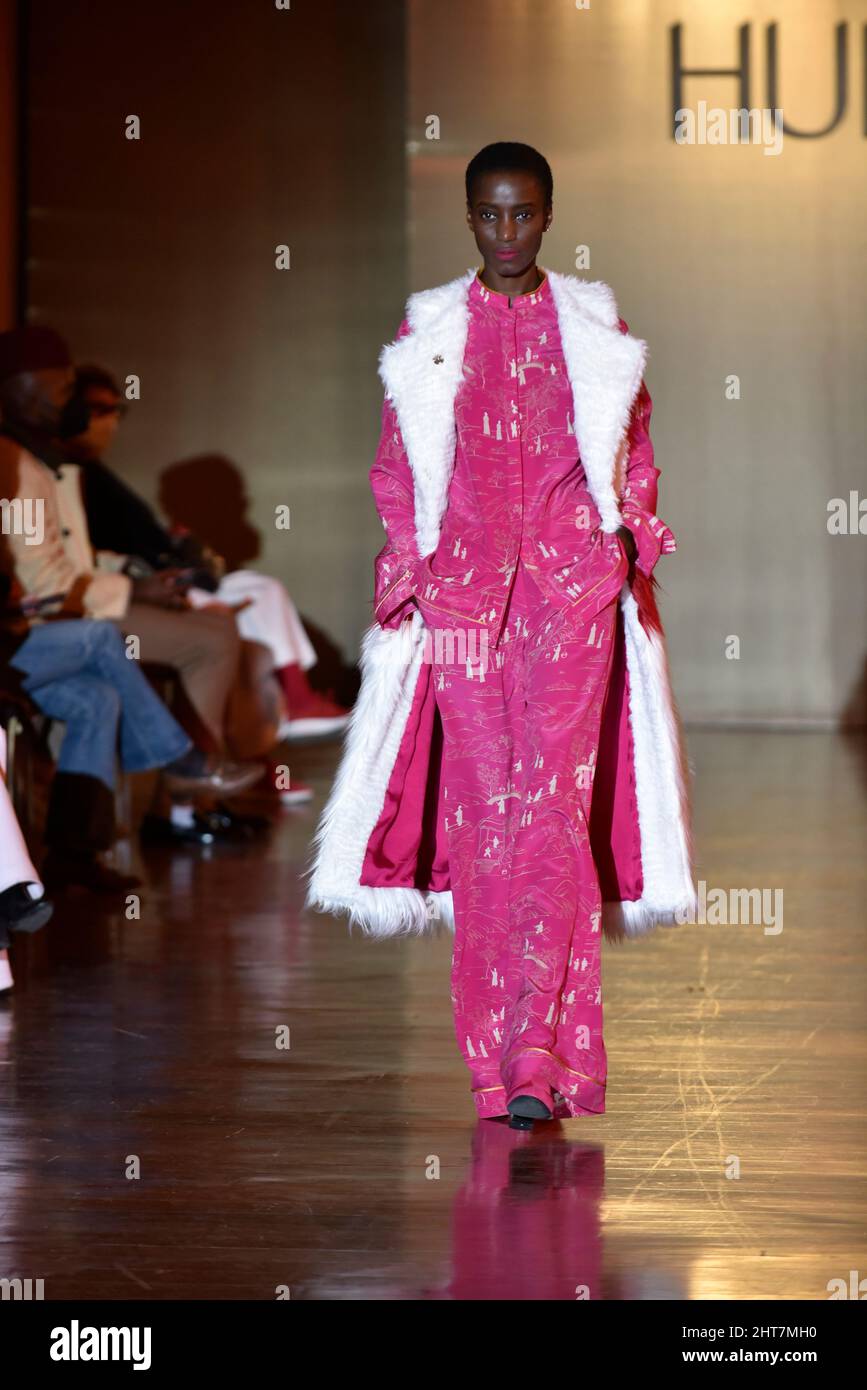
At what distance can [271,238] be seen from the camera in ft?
27.5

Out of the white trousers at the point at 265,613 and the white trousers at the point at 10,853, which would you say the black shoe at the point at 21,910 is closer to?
the white trousers at the point at 10,853

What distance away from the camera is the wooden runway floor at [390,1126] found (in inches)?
82.4

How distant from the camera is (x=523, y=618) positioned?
264cm

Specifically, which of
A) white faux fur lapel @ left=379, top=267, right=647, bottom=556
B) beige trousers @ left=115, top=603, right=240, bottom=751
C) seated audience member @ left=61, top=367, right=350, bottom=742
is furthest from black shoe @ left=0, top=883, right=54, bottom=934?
seated audience member @ left=61, top=367, right=350, bottom=742

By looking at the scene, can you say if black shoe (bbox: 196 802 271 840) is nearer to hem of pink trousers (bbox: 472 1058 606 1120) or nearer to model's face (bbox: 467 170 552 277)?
hem of pink trousers (bbox: 472 1058 606 1120)

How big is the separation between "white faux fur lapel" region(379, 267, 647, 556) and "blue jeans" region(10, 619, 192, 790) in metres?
2.20

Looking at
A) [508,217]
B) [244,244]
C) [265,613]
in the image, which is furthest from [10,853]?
[244,244]

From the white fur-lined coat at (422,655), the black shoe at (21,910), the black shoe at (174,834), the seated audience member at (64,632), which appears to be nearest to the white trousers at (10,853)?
the black shoe at (21,910)

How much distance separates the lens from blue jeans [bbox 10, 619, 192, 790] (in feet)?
15.4

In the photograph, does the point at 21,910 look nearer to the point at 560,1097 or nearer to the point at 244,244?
the point at 560,1097

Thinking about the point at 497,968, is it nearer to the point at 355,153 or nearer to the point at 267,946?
the point at 267,946

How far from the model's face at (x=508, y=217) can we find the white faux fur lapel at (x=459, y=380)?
0.07m
